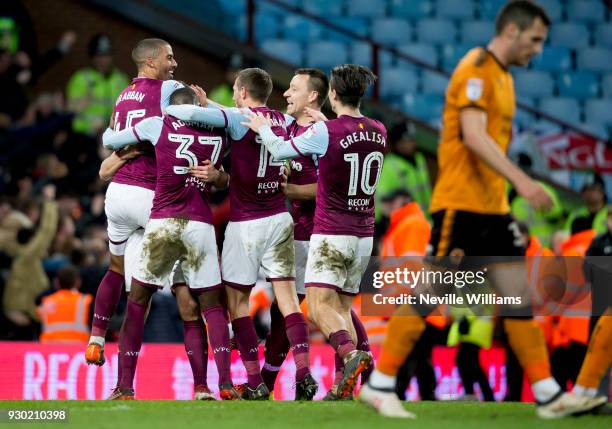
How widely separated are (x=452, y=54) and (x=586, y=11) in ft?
7.90

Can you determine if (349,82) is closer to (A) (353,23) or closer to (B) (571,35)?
(A) (353,23)

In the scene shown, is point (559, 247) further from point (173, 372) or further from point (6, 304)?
point (6, 304)

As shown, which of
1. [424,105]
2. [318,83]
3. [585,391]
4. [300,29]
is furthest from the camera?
[300,29]

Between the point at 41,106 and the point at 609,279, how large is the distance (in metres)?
9.62

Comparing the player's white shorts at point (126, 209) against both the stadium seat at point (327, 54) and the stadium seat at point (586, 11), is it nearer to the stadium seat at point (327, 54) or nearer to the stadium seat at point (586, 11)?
the stadium seat at point (327, 54)

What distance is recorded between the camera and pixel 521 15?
6711mm

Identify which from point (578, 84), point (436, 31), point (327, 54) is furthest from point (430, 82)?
point (578, 84)

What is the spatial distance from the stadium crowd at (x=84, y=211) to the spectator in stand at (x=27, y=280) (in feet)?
0.04

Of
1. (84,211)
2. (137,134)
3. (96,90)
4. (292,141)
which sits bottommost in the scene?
(292,141)

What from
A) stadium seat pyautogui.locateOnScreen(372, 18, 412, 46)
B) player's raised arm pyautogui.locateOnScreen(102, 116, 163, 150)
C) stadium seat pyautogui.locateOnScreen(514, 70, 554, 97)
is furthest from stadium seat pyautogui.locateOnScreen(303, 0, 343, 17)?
player's raised arm pyautogui.locateOnScreen(102, 116, 163, 150)

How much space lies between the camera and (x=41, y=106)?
15969 millimetres

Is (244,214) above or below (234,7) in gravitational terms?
below

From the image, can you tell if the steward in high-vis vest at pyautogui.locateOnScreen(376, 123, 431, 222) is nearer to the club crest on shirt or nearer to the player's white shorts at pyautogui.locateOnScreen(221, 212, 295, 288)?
the player's white shorts at pyautogui.locateOnScreen(221, 212, 295, 288)

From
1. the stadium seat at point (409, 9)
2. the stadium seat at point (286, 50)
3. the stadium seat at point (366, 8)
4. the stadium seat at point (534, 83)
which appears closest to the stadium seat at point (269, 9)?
the stadium seat at point (286, 50)
